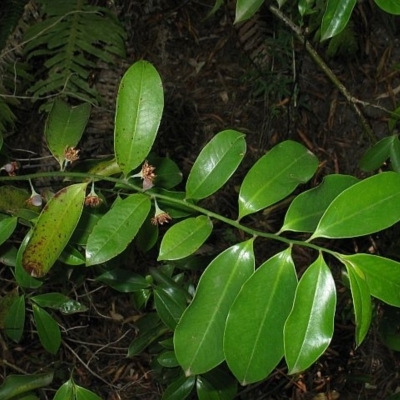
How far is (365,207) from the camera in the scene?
816mm

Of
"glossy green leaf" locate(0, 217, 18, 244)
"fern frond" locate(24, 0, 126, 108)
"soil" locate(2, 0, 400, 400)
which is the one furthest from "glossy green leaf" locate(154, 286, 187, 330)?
"fern frond" locate(24, 0, 126, 108)

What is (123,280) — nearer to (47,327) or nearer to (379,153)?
(47,327)

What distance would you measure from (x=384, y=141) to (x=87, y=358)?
4.21 feet

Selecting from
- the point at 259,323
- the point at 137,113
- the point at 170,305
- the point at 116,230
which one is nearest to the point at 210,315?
the point at 259,323

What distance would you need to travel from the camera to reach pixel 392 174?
A: 32.5 inches

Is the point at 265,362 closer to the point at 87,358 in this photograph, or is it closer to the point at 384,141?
the point at 384,141

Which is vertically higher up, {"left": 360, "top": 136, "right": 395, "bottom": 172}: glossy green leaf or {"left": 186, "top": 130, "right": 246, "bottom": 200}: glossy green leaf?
{"left": 186, "top": 130, "right": 246, "bottom": 200}: glossy green leaf

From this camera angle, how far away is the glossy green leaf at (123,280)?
1370mm

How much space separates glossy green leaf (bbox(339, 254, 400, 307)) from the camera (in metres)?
0.81

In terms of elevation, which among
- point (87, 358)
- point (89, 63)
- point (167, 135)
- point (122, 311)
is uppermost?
point (89, 63)

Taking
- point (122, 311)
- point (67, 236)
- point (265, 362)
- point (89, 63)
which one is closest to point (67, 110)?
point (67, 236)

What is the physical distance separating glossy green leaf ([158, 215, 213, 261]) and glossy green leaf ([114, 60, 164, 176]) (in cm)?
12

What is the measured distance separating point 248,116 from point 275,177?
138cm

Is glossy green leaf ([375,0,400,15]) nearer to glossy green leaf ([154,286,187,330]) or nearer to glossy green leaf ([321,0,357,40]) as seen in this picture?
glossy green leaf ([321,0,357,40])
